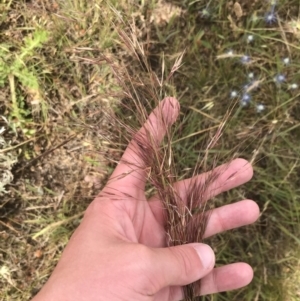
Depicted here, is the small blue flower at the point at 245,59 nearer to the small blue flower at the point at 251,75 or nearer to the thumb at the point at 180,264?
the small blue flower at the point at 251,75

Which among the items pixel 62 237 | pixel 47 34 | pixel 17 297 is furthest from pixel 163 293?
pixel 47 34

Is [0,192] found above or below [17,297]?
above

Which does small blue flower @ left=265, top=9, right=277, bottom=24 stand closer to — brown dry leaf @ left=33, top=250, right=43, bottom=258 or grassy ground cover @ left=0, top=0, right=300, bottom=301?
grassy ground cover @ left=0, top=0, right=300, bottom=301

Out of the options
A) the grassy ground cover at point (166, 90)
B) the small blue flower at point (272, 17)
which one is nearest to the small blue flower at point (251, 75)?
the grassy ground cover at point (166, 90)

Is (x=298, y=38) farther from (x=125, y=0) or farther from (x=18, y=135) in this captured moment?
(x=18, y=135)

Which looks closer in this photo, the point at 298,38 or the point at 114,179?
the point at 114,179
